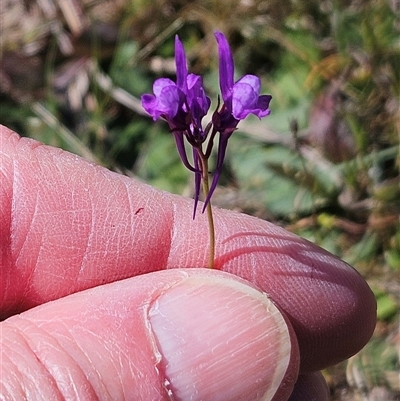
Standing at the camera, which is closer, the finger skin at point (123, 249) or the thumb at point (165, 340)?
the thumb at point (165, 340)

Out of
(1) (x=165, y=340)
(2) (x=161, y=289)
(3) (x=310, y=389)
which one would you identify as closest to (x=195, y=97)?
(2) (x=161, y=289)

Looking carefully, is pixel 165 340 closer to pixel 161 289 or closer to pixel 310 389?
pixel 161 289

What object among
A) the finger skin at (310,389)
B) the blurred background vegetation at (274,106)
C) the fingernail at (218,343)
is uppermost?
the blurred background vegetation at (274,106)

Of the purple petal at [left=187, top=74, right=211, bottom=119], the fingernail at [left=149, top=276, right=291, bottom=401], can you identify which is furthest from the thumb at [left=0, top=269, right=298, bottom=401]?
the purple petal at [left=187, top=74, right=211, bottom=119]

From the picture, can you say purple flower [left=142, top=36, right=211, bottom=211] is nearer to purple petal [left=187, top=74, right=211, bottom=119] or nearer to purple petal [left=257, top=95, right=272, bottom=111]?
purple petal [left=187, top=74, right=211, bottom=119]

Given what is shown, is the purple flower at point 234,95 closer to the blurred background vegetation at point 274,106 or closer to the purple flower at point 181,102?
the purple flower at point 181,102

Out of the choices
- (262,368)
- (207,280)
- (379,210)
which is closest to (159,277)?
(207,280)

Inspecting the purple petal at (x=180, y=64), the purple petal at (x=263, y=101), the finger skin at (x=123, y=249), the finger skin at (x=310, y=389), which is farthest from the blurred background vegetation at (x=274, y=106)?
the purple petal at (x=180, y=64)

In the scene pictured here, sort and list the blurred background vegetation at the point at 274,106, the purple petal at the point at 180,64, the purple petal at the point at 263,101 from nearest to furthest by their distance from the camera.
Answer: the purple petal at the point at 180,64 < the purple petal at the point at 263,101 < the blurred background vegetation at the point at 274,106
